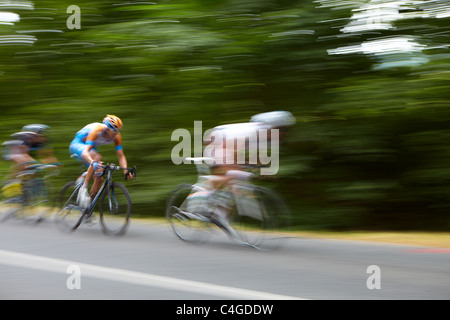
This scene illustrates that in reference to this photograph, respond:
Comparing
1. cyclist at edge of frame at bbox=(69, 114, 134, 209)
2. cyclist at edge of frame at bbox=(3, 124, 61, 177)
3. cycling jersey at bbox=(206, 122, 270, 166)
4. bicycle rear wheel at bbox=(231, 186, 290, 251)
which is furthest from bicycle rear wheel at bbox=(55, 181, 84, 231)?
bicycle rear wheel at bbox=(231, 186, 290, 251)

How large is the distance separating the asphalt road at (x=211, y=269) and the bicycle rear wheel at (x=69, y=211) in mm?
336

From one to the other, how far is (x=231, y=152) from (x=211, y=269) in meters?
1.68

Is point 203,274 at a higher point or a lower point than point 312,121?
lower

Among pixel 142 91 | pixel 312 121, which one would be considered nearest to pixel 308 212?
pixel 312 121

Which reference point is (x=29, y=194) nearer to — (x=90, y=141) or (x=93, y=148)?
(x=93, y=148)

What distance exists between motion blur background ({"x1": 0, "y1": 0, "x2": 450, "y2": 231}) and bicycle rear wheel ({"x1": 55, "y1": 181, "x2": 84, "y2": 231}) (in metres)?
3.09

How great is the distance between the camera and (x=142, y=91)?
43.7 feet

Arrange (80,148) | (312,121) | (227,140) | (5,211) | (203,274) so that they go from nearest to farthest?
(203,274)
(227,140)
(80,148)
(5,211)
(312,121)

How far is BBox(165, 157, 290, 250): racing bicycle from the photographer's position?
7465mm

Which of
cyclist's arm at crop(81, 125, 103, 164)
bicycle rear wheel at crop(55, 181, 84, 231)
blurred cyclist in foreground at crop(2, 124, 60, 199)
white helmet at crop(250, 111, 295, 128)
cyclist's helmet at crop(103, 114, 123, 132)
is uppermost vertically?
white helmet at crop(250, 111, 295, 128)

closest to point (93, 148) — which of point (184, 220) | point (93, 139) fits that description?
point (93, 139)

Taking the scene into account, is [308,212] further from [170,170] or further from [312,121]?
[170,170]

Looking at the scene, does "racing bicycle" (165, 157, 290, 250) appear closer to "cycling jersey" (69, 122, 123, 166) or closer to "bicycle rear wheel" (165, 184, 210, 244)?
"bicycle rear wheel" (165, 184, 210, 244)

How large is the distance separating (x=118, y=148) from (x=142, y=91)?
4.47 metres
